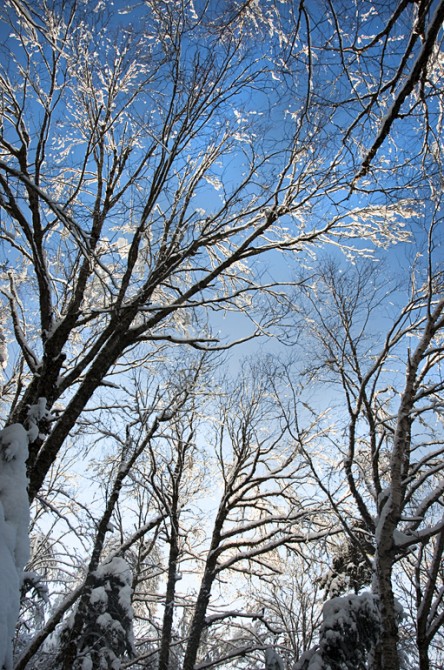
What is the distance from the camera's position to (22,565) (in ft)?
6.74

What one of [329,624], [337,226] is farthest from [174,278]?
[329,624]

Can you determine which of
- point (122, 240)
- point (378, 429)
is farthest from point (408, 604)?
point (122, 240)

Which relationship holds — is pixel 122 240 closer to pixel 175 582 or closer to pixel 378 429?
pixel 378 429

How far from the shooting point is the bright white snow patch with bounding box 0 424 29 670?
1628mm

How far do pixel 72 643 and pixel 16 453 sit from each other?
562 cm

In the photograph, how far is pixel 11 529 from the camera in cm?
197

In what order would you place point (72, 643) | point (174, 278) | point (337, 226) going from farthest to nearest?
1. point (174, 278)
2. point (337, 226)
3. point (72, 643)

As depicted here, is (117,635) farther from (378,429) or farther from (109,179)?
(109,179)

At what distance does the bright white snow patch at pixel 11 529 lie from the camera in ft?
5.34

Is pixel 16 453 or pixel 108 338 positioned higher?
pixel 108 338

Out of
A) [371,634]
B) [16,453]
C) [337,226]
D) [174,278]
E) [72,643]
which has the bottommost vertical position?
[72,643]

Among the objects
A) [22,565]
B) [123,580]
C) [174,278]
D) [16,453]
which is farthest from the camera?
[174,278]

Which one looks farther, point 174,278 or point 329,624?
point 174,278

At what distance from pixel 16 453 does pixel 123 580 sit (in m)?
5.41
